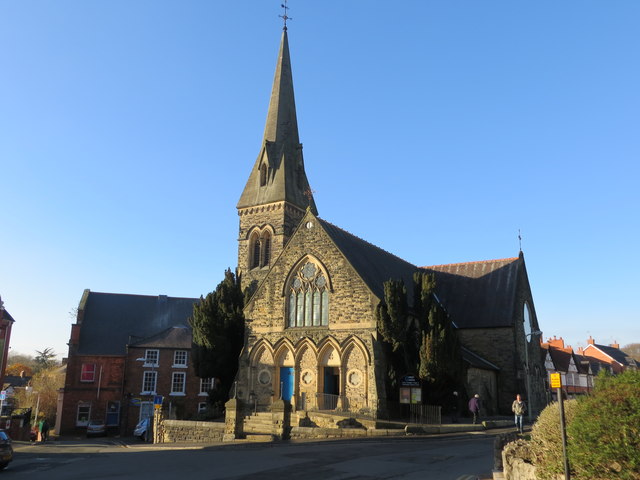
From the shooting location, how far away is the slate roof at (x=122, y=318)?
44875 millimetres

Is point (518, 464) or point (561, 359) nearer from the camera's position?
point (518, 464)

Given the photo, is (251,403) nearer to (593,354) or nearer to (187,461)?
(187,461)

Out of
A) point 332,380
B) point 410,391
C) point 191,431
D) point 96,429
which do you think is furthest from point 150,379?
point 410,391

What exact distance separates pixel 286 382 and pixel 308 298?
4645 mm

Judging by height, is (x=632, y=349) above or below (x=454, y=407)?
above

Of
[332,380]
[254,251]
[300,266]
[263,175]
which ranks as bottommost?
[332,380]

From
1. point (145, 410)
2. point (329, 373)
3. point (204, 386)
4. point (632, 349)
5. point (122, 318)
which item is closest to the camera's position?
point (329, 373)

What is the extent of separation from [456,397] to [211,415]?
1377 centimetres

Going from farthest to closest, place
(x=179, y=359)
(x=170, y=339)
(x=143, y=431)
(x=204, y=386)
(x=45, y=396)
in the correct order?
(x=45, y=396) → (x=170, y=339) → (x=179, y=359) → (x=204, y=386) → (x=143, y=431)

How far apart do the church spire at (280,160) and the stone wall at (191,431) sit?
19484 mm

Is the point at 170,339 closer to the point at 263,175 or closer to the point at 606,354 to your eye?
the point at 263,175

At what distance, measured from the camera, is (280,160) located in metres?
43.5

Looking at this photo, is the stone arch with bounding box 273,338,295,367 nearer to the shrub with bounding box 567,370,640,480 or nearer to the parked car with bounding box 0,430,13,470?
the parked car with bounding box 0,430,13,470

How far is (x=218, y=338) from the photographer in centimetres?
3216
